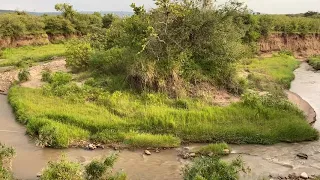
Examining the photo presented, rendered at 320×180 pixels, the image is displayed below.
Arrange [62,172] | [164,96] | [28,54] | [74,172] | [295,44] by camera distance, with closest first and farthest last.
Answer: [62,172] < [74,172] < [164,96] < [28,54] < [295,44]

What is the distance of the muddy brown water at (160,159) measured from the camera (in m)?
12.1

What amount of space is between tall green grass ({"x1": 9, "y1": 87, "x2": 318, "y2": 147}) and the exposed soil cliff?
942 inches

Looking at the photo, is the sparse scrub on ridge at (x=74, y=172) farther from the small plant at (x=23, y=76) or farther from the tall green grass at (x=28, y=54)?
the tall green grass at (x=28, y=54)

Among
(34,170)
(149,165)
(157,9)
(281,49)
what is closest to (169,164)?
(149,165)

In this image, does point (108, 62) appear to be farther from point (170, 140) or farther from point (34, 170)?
point (34, 170)

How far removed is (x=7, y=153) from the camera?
417 inches

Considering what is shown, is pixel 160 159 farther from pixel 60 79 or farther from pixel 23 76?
pixel 23 76

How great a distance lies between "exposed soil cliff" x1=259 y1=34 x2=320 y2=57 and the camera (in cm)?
3941

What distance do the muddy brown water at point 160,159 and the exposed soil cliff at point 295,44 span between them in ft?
86.1

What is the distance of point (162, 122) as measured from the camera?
1512cm

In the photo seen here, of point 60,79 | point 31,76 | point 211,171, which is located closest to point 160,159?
point 211,171

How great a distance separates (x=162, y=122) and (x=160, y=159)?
7.37 ft

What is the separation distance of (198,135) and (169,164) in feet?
7.47

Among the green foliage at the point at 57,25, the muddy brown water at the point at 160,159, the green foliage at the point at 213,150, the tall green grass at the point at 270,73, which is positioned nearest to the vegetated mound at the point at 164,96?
the tall green grass at the point at 270,73
